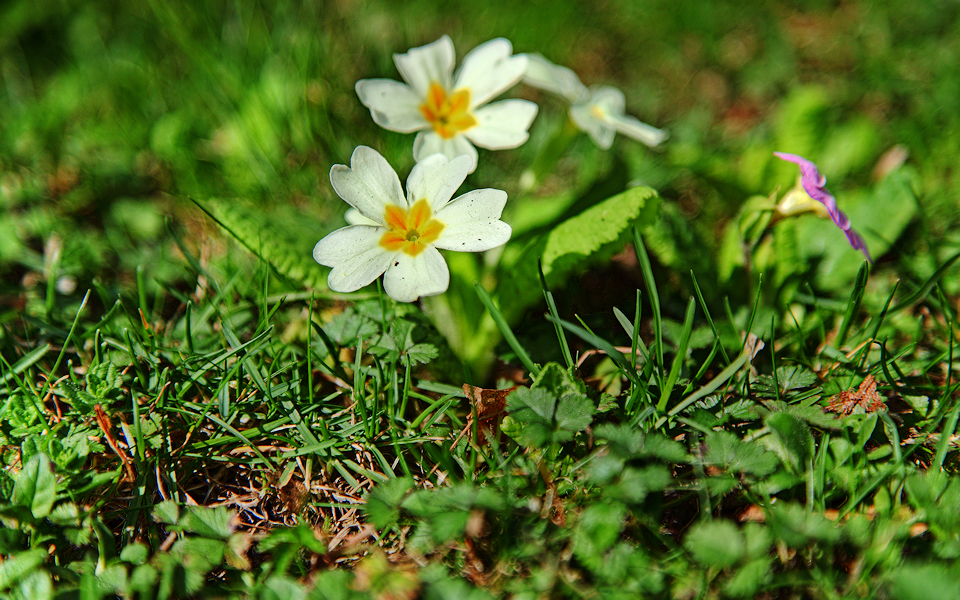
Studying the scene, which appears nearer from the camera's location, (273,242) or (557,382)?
(557,382)

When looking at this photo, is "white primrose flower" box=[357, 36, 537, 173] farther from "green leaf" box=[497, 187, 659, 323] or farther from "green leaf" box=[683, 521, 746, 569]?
"green leaf" box=[683, 521, 746, 569]

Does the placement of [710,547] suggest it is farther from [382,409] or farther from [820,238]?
[820,238]

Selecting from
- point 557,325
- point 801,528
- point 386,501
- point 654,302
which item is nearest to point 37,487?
point 386,501

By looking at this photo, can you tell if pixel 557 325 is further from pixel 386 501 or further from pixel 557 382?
pixel 386 501

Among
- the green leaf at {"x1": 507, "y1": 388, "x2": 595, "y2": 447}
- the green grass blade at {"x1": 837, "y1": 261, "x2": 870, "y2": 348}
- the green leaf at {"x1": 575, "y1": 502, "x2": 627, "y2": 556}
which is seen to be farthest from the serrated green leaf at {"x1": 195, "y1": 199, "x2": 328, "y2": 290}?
the green grass blade at {"x1": 837, "y1": 261, "x2": 870, "y2": 348}

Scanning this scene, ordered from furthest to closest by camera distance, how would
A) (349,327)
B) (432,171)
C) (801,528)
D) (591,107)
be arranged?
(591,107) → (349,327) → (432,171) → (801,528)

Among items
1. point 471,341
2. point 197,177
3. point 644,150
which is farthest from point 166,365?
point 644,150

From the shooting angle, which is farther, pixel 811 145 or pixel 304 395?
pixel 811 145
